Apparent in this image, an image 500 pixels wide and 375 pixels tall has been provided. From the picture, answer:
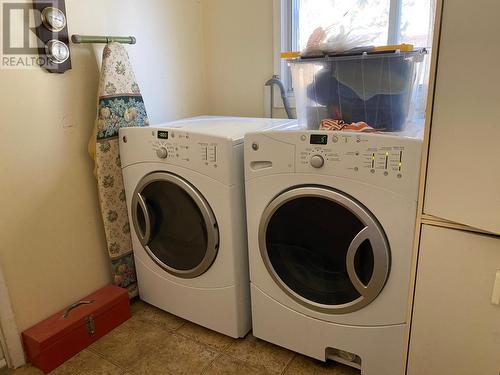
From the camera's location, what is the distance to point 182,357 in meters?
1.56

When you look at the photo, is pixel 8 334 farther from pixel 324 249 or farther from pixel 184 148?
pixel 324 249

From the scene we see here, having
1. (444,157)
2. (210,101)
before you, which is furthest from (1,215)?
(444,157)

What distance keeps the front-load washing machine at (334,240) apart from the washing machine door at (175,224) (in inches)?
7.6

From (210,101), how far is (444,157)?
1.67 metres

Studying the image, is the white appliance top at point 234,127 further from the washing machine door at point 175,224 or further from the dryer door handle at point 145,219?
the dryer door handle at point 145,219

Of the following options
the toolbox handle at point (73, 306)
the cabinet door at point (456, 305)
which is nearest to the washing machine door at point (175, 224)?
the toolbox handle at point (73, 306)

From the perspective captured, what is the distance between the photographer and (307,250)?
4.45ft

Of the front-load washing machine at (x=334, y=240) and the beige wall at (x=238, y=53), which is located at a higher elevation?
the beige wall at (x=238, y=53)

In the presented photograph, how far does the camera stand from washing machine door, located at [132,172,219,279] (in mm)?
1501

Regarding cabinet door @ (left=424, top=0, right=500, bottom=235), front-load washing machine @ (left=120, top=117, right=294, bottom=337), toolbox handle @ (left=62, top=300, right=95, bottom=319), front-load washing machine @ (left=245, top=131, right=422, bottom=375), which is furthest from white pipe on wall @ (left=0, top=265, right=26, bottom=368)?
cabinet door @ (left=424, top=0, right=500, bottom=235)

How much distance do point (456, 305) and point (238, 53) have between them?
5.58 ft

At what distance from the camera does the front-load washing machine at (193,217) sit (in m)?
1.44

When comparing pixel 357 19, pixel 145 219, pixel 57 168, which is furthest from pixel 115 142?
pixel 357 19

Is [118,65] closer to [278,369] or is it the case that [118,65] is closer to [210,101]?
[210,101]
